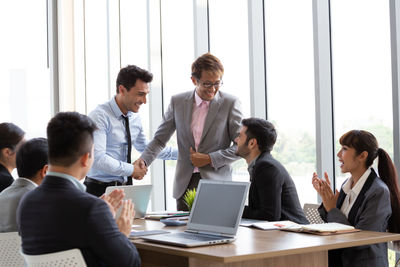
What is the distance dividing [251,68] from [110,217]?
3266mm

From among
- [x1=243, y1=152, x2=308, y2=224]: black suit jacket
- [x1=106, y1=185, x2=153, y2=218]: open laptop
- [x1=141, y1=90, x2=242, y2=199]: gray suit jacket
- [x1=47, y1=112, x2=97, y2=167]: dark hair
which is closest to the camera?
[x1=47, y1=112, x2=97, y2=167]: dark hair

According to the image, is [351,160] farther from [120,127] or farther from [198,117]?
[120,127]

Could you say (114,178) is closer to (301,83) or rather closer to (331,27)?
(301,83)

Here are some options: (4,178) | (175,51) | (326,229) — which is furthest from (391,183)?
(175,51)

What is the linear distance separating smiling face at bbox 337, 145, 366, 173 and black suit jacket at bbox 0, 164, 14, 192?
6.97ft

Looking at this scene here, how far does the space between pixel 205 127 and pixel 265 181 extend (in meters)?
0.91

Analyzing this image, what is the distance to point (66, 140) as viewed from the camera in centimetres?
256

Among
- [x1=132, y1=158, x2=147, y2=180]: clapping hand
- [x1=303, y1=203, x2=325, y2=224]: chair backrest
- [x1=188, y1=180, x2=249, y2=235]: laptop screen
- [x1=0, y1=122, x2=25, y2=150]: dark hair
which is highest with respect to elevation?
[x1=0, y1=122, x2=25, y2=150]: dark hair

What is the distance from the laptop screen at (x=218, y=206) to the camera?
318 cm

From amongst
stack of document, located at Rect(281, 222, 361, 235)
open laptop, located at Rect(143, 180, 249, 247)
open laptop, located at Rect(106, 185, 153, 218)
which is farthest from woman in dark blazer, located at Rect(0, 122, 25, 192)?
stack of document, located at Rect(281, 222, 361, 235)

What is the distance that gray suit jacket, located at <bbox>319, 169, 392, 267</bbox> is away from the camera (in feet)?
11.0

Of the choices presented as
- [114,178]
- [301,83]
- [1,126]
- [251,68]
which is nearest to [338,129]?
[301,83]

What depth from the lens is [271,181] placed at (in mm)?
3889

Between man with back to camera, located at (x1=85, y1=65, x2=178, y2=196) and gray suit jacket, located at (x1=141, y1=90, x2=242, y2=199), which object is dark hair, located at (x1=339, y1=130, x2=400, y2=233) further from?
man with back to camera, located at (x1=85, y1=65, x2=178, y2=196)
